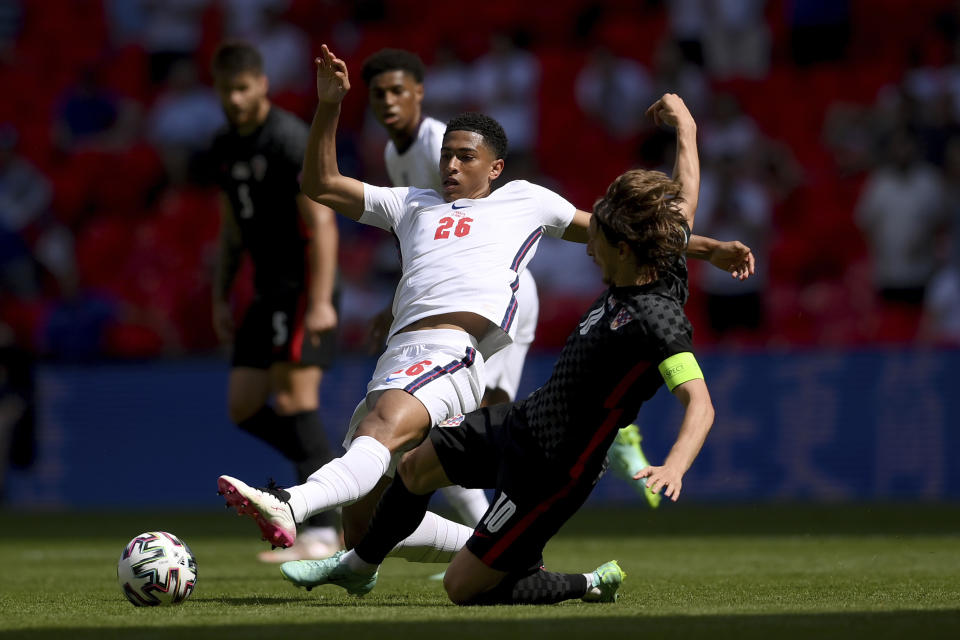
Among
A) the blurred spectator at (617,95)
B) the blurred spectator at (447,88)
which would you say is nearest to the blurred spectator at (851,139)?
the blurred spectator at (617,95)

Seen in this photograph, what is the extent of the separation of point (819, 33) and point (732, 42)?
880mm

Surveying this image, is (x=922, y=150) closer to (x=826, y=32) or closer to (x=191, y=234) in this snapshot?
(x=826, y=32)

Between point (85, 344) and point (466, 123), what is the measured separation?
7.73 metres

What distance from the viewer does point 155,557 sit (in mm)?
4754

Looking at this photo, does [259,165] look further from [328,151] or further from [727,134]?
[727,134]

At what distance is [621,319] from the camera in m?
4.43

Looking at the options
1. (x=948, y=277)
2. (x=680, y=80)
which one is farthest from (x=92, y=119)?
(x=948, y=277)

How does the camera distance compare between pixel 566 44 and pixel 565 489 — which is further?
pixel 566 44

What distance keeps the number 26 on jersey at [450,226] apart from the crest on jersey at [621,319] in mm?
1004

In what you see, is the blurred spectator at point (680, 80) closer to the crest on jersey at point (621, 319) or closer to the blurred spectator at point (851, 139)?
the blurred spectator at point (851, 139)

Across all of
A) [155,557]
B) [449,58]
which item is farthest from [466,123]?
[449,58]

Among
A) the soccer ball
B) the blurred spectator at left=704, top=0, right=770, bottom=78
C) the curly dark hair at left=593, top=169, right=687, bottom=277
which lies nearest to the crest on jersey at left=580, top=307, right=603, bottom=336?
the curly dark hair at left=593, top=169, right=687, bottom=277

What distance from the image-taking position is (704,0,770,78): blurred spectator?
528 inches

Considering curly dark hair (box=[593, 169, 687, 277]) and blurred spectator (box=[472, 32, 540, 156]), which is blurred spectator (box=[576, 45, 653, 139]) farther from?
curly dark hair (box=[593, 169, 687, 277])
